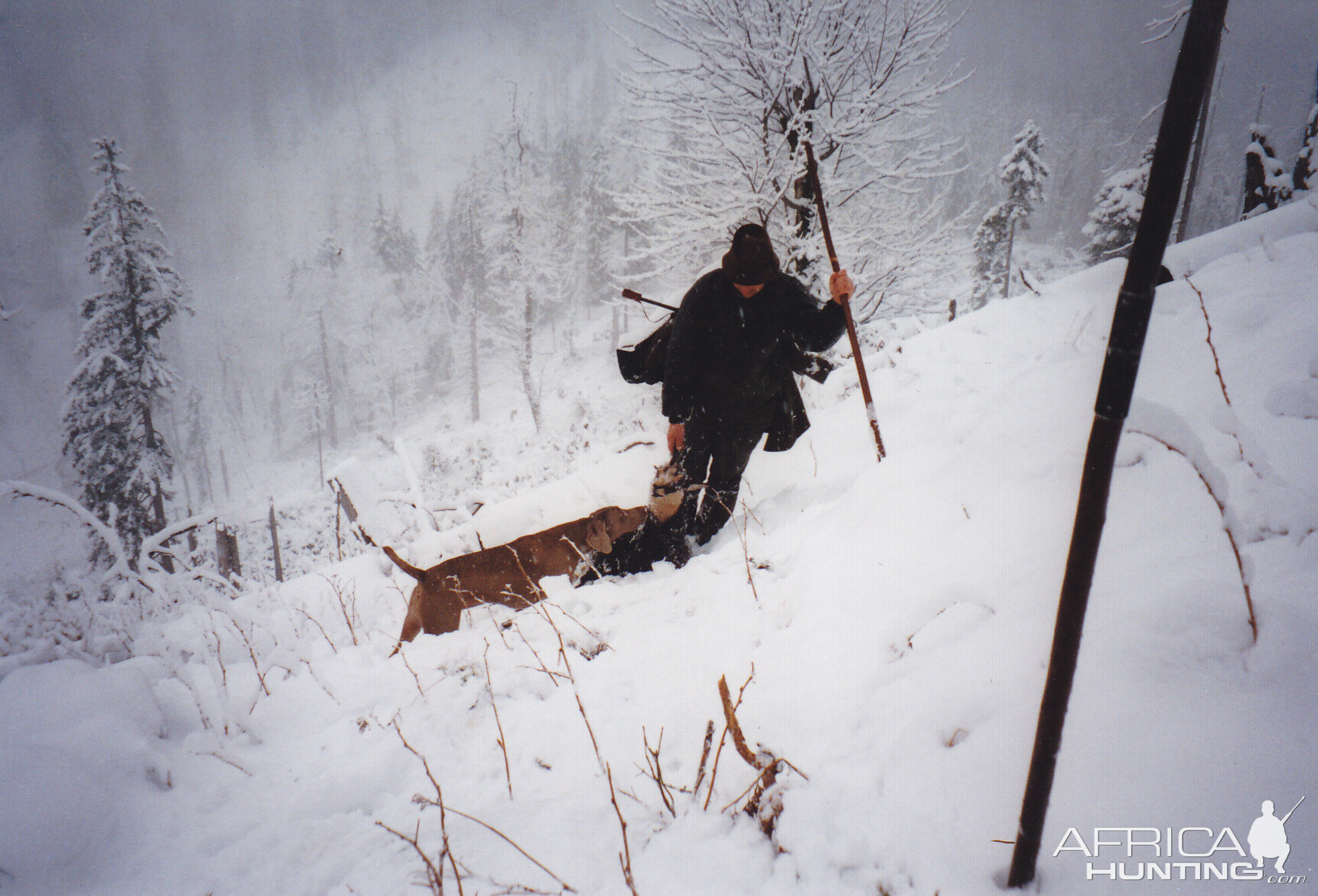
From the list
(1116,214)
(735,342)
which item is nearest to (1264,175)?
(735,342)

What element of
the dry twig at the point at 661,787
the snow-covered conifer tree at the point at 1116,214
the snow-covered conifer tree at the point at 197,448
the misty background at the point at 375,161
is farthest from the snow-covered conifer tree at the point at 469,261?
the dry twig at the point at 661,787

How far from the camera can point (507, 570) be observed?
3115 millimetres

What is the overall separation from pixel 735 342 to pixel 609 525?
144 centimetres

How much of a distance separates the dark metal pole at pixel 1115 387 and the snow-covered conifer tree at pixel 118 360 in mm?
20318

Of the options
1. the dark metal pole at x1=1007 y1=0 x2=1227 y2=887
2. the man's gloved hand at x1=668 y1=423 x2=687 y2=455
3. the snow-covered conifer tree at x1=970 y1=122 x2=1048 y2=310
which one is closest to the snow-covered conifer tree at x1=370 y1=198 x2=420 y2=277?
the snow-covered conifer tree at x1=970 y1=122 x2=1048 y2=310

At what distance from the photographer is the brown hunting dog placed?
2.93 m

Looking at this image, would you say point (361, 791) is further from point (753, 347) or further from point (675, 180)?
point (675, 180)

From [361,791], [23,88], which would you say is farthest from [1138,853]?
[23,88]

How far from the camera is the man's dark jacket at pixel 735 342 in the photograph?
10.1 feet

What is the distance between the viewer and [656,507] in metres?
3.40

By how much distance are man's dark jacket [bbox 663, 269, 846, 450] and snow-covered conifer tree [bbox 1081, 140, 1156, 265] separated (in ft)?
56.7

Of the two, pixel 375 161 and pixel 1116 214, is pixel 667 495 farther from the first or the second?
pixel 375 161

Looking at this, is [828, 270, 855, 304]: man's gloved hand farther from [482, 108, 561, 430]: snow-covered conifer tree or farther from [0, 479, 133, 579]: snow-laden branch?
[482, 108, 561, 430]: snow-covered conifer tree

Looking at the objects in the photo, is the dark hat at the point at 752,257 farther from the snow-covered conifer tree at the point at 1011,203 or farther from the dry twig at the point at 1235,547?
the snow-covered conifer tree at the point at 1011,203
